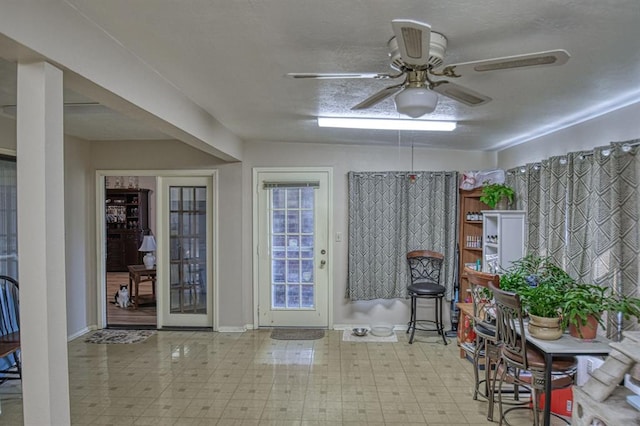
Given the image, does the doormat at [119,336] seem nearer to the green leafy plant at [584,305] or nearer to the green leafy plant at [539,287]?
the green leafy plant at [539,287]

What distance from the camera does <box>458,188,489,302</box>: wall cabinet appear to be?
5027 mm

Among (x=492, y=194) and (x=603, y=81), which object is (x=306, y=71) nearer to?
(x=603, y=81)

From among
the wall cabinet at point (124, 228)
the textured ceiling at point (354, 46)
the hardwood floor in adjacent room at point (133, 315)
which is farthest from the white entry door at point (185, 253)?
the wall cabinet at point (124, 228)

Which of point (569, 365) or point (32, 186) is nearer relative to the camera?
point (32, 186)

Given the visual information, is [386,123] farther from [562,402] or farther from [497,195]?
[562,402]

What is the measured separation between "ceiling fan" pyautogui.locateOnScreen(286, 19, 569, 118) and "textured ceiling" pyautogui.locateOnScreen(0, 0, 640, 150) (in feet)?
0.37

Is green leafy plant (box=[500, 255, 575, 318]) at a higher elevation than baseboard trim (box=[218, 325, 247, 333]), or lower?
higher

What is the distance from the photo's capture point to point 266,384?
3.69 m

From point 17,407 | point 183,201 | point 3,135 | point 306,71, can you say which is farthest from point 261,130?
point 17,407

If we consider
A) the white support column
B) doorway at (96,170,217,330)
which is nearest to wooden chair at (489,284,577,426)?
the white support column

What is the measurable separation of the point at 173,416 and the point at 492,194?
12.2ft

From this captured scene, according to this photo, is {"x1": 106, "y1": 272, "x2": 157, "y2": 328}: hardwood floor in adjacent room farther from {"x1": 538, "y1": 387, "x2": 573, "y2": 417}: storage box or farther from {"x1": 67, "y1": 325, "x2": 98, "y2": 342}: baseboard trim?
{"x1": 538, "y1": 387, "x2": 573, "y2": 417}: storage box

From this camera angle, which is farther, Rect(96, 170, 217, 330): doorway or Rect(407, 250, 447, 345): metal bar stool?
Rect(96, 170, 217, 330): doorway

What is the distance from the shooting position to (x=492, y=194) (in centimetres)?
457
